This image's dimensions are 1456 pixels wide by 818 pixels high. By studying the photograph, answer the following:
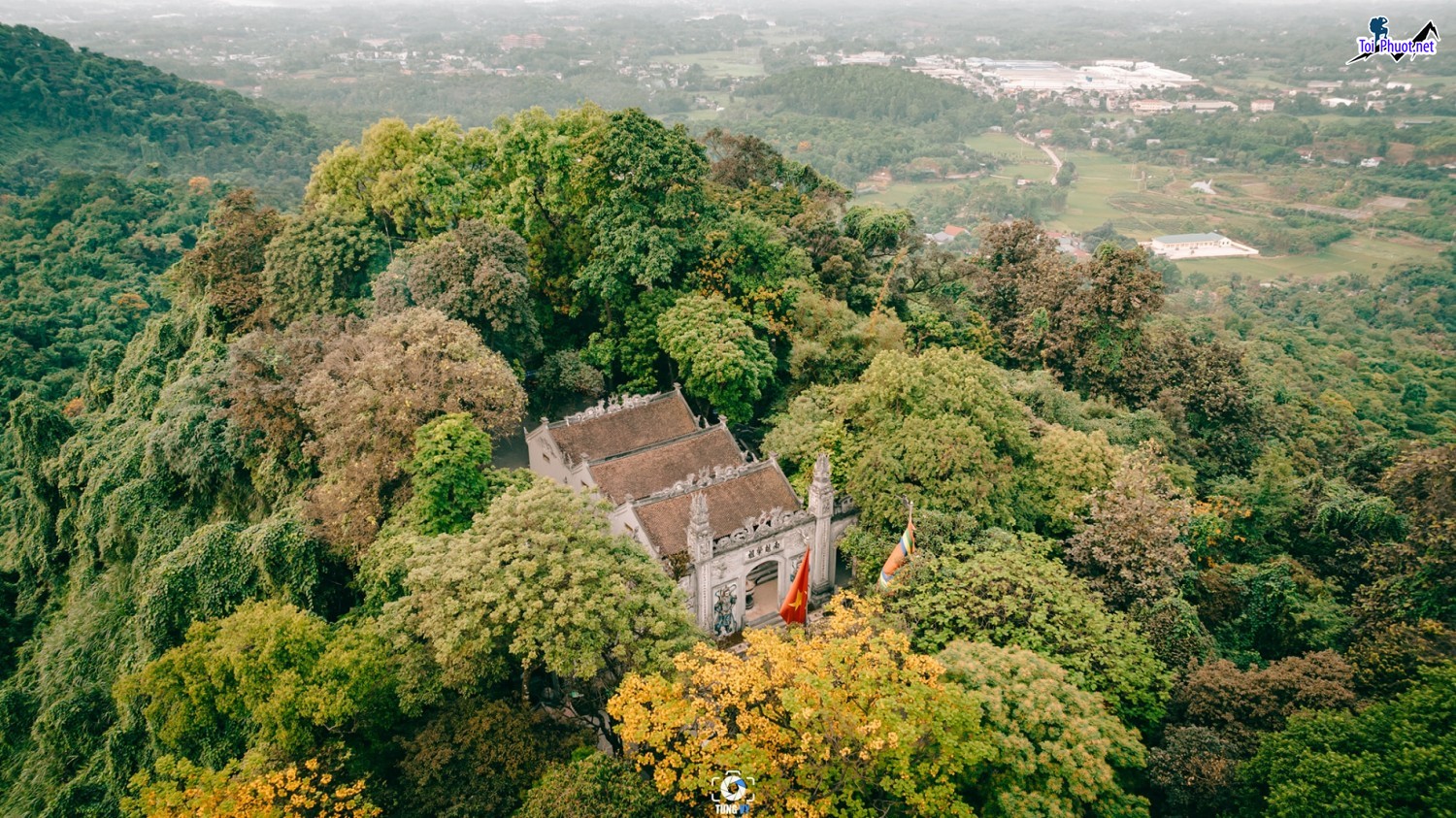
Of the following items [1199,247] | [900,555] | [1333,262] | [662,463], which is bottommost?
[1333,262]

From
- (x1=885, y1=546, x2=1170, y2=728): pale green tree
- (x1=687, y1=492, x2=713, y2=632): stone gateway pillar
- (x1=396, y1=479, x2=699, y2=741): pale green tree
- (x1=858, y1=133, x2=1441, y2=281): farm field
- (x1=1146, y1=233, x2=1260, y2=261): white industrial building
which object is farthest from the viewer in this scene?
(x1=1146, y1=233, x2=1260, y2=261): white industrial building

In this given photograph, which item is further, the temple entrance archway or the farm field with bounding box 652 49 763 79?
the farm field with bounding box 652 49 763 79

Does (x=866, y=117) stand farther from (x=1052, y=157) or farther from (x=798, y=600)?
(x=798, y=600)

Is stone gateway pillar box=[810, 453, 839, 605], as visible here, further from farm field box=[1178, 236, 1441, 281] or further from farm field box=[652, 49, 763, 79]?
farm field box=[652, 49, 763, 79]

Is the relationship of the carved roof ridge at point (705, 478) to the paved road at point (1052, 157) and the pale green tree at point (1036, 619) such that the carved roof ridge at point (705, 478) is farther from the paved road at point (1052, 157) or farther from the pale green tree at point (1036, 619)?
the paved road at point (1052, 157)

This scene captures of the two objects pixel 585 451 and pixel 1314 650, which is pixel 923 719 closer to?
pixel 1314 650

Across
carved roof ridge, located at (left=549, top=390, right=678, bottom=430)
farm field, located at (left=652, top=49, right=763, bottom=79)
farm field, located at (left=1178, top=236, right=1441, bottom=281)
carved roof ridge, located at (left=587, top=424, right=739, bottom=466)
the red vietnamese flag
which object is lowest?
farm field, located at (left=1178, top=236, right=1441, bottom=281)

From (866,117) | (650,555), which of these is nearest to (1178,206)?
(866,117)

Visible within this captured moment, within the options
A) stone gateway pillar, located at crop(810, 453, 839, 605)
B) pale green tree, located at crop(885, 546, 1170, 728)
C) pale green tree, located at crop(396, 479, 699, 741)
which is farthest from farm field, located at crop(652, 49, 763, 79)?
pale green tree, located at crop(396, 479, 699, 741)
